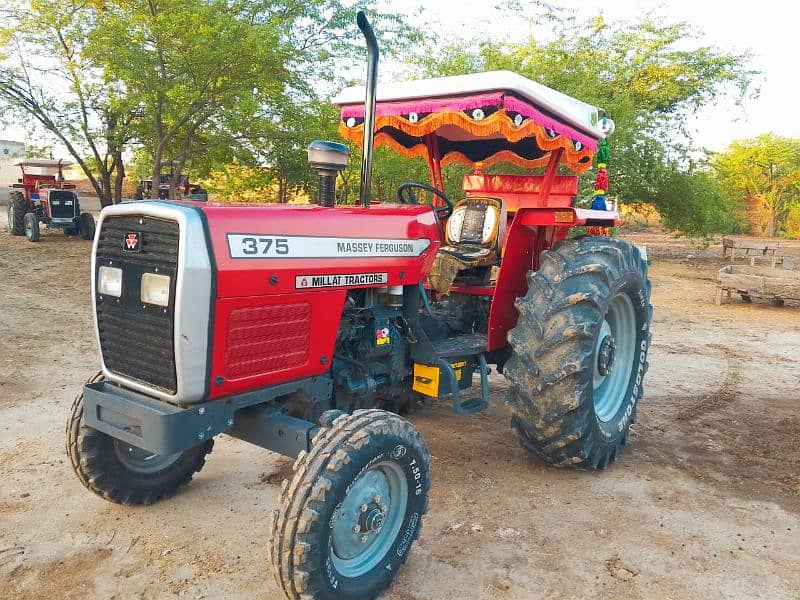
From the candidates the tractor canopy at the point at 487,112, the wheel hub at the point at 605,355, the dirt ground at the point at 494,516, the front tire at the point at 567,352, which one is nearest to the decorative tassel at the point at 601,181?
the tractor canopy at the point at 487,112

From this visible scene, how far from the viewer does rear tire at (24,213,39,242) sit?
14433 millimetres

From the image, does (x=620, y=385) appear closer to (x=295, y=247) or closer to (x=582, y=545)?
(x=582, y=545)

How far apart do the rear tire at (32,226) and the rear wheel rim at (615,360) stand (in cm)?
1393

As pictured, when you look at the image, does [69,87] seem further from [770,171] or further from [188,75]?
[770,171]

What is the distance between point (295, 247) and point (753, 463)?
335 centimetres

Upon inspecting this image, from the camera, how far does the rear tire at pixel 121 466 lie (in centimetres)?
317

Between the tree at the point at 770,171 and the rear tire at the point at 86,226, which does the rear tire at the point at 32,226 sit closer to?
the rear tire at the point at 86,226

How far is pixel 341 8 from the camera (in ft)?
40.8

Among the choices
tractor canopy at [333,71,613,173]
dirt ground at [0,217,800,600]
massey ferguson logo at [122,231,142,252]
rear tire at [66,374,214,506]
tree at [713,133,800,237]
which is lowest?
dirt ground at [0,217,800,600]

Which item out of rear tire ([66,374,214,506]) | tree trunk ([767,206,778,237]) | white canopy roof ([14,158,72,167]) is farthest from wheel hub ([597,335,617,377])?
tree trunk ([767,206,778,237])

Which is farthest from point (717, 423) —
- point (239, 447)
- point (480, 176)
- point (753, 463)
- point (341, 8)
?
point (341, 8)

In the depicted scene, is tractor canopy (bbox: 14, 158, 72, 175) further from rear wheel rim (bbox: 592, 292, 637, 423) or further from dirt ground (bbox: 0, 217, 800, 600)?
rear wheel rim (bbox: 592, 292, 637, 423)

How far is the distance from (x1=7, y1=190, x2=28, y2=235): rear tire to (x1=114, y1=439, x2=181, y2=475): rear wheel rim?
47.2ft

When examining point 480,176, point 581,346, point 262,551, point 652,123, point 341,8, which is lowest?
point 262,551
